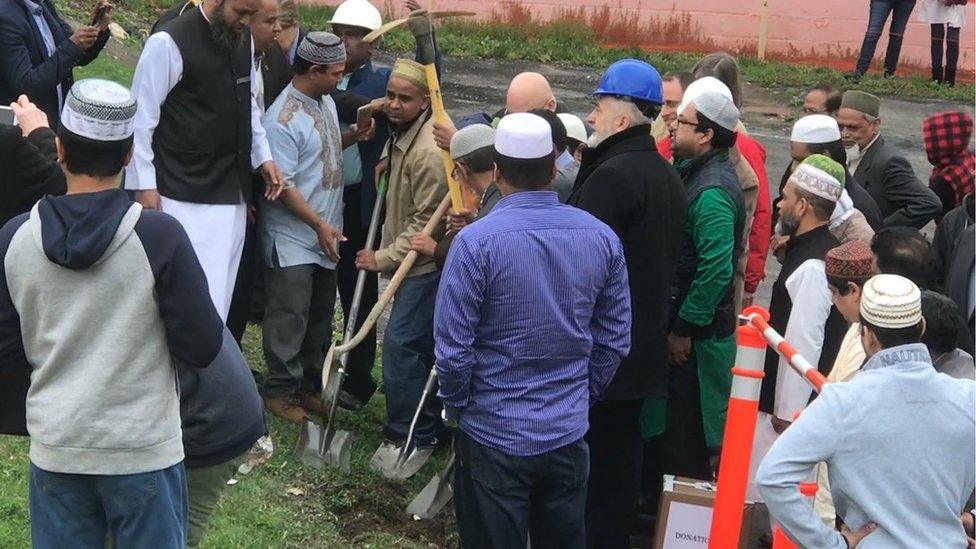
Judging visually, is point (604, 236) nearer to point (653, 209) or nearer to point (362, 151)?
point (653, 209)

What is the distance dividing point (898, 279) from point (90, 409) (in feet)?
7.22

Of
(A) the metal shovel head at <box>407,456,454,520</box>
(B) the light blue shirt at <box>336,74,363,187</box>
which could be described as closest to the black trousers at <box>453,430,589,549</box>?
(A) the metal shovel head at <box>407,456,454,520</box>

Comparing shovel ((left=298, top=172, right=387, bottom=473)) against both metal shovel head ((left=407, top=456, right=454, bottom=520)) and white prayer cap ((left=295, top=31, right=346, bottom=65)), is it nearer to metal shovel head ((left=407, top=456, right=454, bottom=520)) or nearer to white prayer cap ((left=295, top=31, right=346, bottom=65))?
metal shovel head ((left=407, top=456, right=454, bottom=520))

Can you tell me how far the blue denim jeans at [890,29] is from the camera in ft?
50.8

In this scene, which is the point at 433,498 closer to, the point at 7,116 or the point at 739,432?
the point at 739,432

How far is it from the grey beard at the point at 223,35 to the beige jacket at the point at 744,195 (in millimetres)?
2328

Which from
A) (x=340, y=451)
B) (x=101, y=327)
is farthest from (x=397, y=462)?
(x=101, y=327)

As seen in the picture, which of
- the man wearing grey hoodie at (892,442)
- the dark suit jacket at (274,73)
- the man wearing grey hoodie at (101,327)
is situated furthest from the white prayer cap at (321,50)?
the man wearing grey hoodie at (892,442)

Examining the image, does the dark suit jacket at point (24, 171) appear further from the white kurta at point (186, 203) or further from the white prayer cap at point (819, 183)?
the white prayer cap at point (819, 183)

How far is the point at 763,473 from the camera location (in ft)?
11.6

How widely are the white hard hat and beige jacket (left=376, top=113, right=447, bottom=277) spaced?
86 cm

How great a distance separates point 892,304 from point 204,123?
341cm

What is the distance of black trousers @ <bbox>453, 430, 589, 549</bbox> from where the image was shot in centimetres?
437

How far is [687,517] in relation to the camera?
17.8ft
